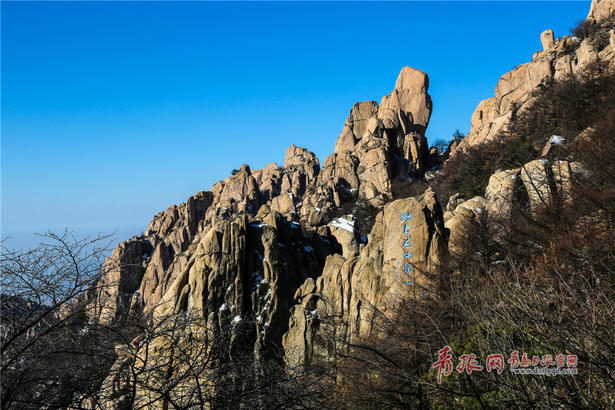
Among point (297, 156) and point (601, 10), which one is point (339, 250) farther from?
point (297, 156)

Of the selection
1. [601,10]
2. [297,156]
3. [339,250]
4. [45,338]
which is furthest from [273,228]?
[297,156]

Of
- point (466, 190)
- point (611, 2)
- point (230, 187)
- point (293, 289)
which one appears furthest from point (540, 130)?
point (230, 187)

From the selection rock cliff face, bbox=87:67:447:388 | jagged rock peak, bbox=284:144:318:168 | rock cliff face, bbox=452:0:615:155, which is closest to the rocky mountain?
rock cliff face, bbox=87:67:447:388

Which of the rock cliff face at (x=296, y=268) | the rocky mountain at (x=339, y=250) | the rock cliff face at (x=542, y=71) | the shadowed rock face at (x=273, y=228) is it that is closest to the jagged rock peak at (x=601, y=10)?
the rock cliff face at (x=542, y=71)

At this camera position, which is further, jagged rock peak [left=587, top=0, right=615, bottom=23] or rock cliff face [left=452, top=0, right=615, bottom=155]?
jagged rock peak [left=587, top=0, right=615, bottom=23]

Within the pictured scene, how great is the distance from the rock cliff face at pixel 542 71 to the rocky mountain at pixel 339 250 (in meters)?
0.17

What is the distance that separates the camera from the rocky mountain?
15.8 meters

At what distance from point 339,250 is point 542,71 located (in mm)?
31886

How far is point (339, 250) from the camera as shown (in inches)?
1325

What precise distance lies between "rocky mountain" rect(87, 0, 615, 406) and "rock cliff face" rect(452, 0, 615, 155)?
17 cm

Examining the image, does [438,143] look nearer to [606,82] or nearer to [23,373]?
[606,82]

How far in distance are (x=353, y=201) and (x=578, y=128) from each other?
101 feet

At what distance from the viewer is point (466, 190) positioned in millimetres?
34031

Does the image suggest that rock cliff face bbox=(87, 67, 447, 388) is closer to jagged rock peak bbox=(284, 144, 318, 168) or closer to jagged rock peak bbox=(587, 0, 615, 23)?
jagged rock peak bbox=(587, 0, 615, 23)
